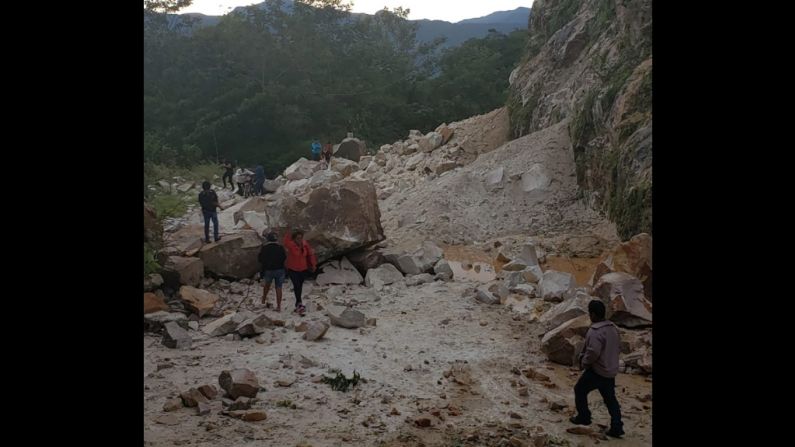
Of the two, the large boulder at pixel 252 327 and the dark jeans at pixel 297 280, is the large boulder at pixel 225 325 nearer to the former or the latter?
the large boulder at pixel 252 327

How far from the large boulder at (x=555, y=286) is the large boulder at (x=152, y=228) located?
5.67 m

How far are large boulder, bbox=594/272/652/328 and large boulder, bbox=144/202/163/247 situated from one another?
6198 millimetres

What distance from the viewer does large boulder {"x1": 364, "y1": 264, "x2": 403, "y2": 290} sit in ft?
34.8

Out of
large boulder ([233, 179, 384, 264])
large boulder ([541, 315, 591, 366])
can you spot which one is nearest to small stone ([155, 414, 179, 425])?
large boulder ([541, 315, 591, 366])

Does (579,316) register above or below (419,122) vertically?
below

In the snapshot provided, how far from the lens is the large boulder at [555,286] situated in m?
9.55

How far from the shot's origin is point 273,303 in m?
9.38

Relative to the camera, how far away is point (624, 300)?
8.19m

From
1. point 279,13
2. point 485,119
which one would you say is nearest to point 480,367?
point 485,119

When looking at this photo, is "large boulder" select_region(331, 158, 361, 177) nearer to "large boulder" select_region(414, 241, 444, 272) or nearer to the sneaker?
"large boulder" select_region(414, 241, 444, 272)

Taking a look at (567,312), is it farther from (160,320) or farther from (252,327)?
(160,320)
